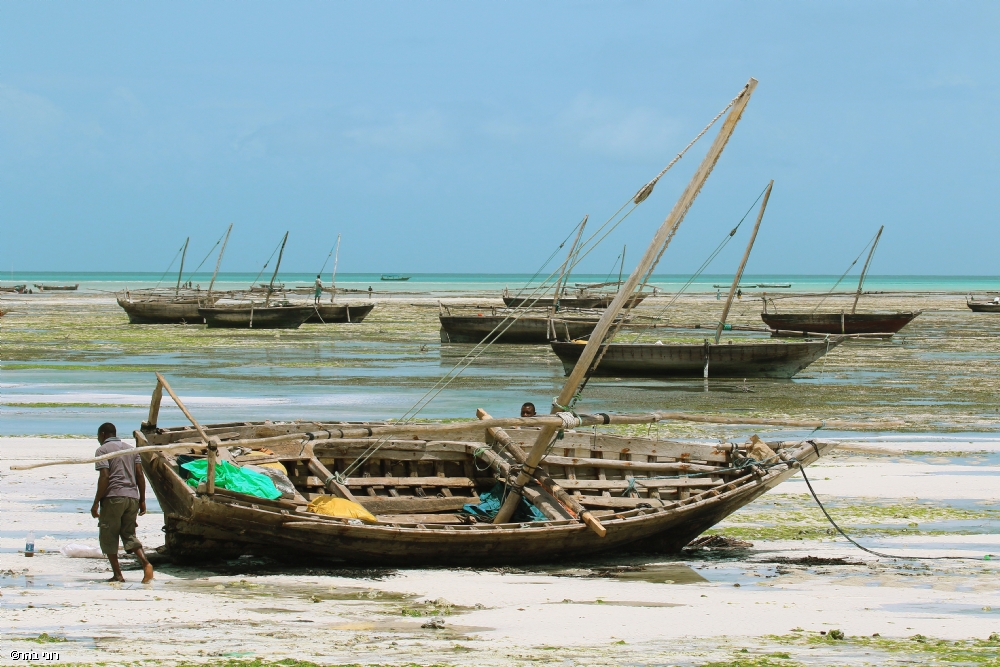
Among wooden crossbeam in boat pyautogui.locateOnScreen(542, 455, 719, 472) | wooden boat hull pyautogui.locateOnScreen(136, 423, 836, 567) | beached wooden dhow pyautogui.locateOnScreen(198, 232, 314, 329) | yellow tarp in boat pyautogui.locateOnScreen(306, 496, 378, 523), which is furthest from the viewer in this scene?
beached wooden dhow pyautogui.locateOnScreen(198, 232, 314, 329)

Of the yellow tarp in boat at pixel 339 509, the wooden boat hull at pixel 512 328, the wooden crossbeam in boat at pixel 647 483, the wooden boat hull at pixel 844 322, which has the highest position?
the wooden boat hull at pixel 844 322

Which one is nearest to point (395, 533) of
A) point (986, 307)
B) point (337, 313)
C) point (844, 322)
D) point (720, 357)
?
point (720, 357)

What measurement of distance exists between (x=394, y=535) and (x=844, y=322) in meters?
38.3

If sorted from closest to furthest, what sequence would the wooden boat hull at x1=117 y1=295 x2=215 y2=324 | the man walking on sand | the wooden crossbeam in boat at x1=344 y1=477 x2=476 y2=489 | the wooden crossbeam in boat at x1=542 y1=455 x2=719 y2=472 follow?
the man walking on sand < the wooden crossbeam in boat at x1=344 y1=477 x2=476 y2=489 < the wooden crossbeam in boat at x1=542 y1=455 x2=719 y2=472 < the wooden boat hull at x1=117 y1=295 x2=215 y2=324

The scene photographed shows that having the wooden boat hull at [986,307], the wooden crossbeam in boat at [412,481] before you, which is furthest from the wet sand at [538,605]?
the wooden boat hull at [986,307]

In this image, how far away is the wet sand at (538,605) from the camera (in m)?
7.05

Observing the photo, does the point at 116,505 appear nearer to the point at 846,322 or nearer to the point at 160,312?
the point at 846,322

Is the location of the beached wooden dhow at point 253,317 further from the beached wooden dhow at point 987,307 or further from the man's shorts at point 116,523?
the beached wooden dhow at point 987,307

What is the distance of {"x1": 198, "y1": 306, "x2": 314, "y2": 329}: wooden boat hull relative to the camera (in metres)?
47.0

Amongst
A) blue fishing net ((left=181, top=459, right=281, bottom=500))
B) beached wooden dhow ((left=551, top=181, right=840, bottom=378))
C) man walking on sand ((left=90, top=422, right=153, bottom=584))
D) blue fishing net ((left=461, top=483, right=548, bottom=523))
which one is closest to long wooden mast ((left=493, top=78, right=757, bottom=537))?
blue fishing net ((left=461, top=483, right=548, bottom=523))

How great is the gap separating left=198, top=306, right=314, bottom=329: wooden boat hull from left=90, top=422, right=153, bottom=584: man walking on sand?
38.8 m

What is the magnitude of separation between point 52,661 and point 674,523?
18.2 ft

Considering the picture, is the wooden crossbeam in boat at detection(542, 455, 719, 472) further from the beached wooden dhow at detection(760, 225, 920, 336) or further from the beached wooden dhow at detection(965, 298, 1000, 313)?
the beached wooden dhow at detection(965, 298, 1000, 313)

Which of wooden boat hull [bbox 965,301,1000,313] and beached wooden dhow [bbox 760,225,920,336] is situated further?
wooden boat hull [bbox 965,301,1000,313]
